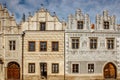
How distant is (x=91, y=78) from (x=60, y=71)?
4370mm

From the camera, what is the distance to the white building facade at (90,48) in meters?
33.4

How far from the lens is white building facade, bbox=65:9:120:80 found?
3344 cm

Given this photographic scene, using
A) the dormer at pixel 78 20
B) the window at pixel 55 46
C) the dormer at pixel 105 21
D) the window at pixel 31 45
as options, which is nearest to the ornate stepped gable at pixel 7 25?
the window at pixel 31 45

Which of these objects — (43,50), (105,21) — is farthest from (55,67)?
(105,21)

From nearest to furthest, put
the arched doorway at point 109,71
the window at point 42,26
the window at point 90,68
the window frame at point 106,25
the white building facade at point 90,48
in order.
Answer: the white building facade at point 90,48
the window at point 90,68
the window at point 42,26
the arched doorway at point 109,71
the window frame at point 106,25

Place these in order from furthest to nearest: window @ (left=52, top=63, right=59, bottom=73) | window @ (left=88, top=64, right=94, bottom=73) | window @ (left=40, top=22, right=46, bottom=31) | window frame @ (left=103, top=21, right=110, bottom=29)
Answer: window frame @ (left=103, top=21, right=110, bottom=29), window @ (left=40, top=22, right=46, bottom=31), window @ (left=88, top=64, right=94, bottom=73), window @ (left=52, top=63, right=59, bottom=73)

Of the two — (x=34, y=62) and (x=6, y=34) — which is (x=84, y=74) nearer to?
(x=34, y=62)

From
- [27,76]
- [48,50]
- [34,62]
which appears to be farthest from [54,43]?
[27,76]

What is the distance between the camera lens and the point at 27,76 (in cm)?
3334

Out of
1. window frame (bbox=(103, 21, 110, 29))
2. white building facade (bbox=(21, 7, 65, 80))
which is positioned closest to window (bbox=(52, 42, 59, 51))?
white building facade (bbox=(21, 7, 65, 80))

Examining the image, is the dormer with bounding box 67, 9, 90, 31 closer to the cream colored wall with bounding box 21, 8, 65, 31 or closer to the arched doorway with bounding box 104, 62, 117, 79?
the cream colored wall with bounding box 21, 8, 65, 31

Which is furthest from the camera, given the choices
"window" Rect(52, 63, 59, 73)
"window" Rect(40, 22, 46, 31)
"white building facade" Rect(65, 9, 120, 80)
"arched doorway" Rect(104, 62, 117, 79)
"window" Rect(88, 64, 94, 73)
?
"arched doorway" Rect(104, 62, 117, 79)

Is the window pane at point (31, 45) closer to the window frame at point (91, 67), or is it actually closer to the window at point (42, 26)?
the window at point (42, 26)

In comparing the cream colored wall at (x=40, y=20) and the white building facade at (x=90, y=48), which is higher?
the cream colored wall at (x=40, y=20)
